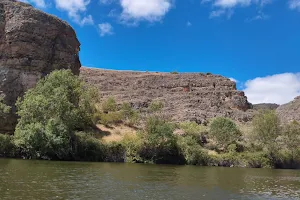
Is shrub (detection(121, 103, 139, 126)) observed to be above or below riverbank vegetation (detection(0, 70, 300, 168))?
above

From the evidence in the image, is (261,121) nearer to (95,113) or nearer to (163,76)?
(95,113)

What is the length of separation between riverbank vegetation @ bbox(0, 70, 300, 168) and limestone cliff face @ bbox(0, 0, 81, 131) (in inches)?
144

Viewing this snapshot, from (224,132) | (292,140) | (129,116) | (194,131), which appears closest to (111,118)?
(129,116)

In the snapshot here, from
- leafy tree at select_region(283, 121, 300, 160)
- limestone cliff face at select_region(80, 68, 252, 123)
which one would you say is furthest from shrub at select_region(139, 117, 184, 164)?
limestone cliff face at select_region(80, 68, 252, 123)

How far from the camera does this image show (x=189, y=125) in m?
74.9

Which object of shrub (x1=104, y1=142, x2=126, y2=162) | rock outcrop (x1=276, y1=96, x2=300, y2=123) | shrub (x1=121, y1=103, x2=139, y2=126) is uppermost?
rock outcrop (x1=276, y1=96, x2=300, y2=123)

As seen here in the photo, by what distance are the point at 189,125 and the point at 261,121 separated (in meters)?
15.5

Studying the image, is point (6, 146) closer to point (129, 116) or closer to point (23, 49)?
point (23, 49)

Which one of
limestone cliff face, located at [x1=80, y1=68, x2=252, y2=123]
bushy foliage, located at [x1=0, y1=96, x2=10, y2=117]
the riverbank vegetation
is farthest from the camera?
limestone cliff face, located at [x1=80, y1=68, x2=252, y2=123]

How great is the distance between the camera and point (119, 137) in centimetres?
6309

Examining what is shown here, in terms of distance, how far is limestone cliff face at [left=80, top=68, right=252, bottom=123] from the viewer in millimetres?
101062

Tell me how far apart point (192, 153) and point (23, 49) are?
3376 centimetres

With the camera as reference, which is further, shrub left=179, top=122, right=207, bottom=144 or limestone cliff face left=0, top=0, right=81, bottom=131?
shrub left=179, top=122, right=207, bottom=144

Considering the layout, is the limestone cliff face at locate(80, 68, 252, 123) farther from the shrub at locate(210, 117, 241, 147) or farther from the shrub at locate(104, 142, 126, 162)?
the shrub at locate(104, 142, 126, 162)
